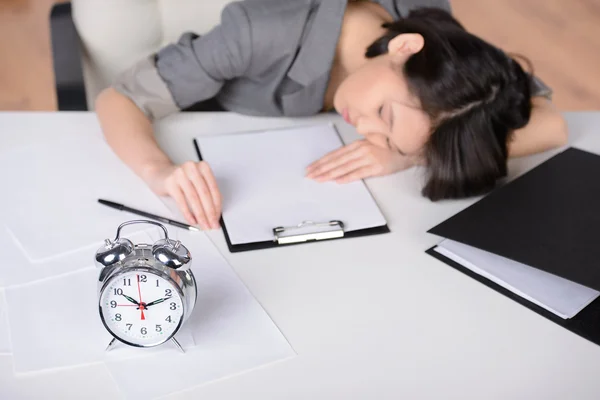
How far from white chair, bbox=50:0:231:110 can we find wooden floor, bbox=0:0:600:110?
123 cm

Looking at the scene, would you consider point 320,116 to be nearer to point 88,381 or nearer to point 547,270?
point 547,270

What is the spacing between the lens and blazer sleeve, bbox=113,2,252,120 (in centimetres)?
144

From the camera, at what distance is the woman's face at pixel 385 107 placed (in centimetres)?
133

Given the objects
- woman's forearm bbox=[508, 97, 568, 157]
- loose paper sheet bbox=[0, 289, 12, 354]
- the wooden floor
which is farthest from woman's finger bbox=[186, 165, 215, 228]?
the wooden floor

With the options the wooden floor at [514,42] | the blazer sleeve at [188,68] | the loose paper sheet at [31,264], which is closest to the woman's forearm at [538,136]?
the blazer sleeve at [188,68]

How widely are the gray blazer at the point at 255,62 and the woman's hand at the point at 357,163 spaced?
193 mm

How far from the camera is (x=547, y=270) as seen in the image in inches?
42.6

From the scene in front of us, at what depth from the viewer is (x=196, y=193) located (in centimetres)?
119

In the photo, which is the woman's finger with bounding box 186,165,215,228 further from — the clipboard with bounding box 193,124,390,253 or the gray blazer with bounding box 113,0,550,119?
the gray blazer with bounding box 113,0,550,119

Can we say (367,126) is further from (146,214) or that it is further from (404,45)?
(146,214)

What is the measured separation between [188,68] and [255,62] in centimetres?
14

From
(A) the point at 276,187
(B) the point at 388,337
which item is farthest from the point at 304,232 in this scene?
(B) the point at 388,337

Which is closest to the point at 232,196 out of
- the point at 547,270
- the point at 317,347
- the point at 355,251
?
the point at 355,251

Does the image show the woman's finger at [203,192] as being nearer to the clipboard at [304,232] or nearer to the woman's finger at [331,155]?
the clipboard at [304,232]
